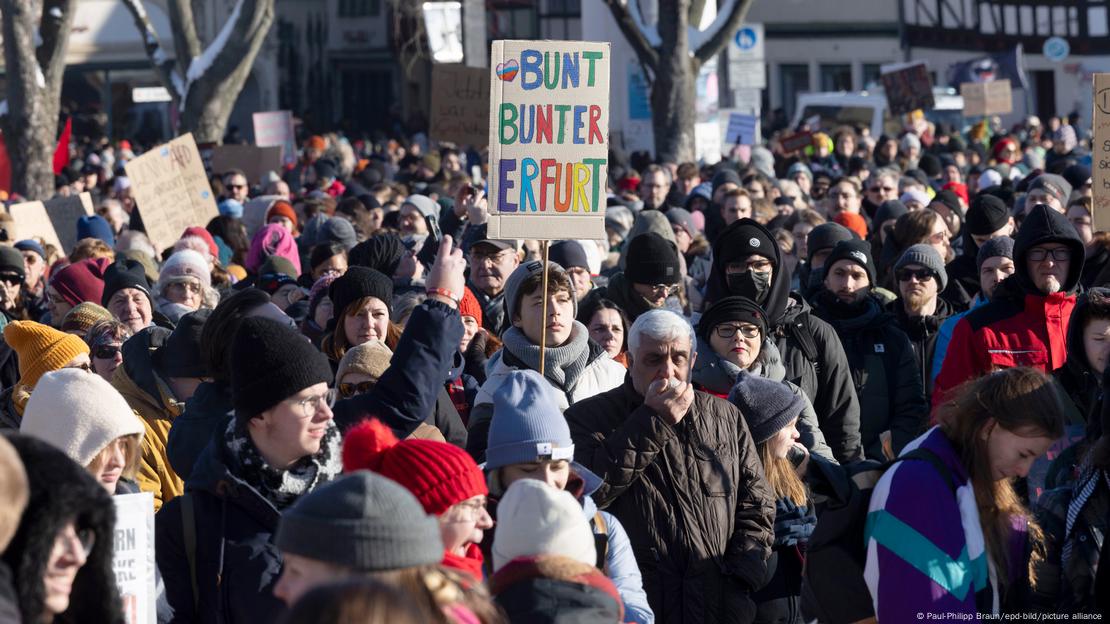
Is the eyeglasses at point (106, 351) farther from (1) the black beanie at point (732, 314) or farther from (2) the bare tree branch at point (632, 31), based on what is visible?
(2) the bare tree branch at point (632, 31)

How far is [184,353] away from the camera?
17.5ft

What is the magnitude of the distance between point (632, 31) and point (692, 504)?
57.2 feet

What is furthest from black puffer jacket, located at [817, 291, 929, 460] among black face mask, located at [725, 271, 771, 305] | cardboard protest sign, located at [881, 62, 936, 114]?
cardboard protest sign, located at [881, 62, 936, 114]

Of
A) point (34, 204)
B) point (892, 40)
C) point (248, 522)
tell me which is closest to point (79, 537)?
point (248, 522)

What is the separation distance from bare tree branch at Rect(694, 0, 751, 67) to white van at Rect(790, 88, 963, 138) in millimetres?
7083

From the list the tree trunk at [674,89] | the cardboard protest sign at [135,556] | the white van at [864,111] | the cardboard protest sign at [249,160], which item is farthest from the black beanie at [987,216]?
the white van at [864,111]

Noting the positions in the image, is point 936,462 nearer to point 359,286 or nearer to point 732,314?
point 732,314

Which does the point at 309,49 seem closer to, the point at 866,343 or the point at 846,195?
the point at 846,195

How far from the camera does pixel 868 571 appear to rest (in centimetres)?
369

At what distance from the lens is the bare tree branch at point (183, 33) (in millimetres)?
23203

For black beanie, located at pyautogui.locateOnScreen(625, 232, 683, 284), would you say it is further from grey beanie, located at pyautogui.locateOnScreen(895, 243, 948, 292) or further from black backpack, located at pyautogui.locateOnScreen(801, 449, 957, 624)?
black backpack, located at pyautogui.locateOnScreen(801, 449, 957, 624)

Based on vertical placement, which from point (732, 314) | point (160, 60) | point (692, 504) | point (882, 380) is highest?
point (160, 60)

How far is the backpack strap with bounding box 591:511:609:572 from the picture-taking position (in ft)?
12.9

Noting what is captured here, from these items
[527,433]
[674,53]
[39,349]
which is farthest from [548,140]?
[674,53]
